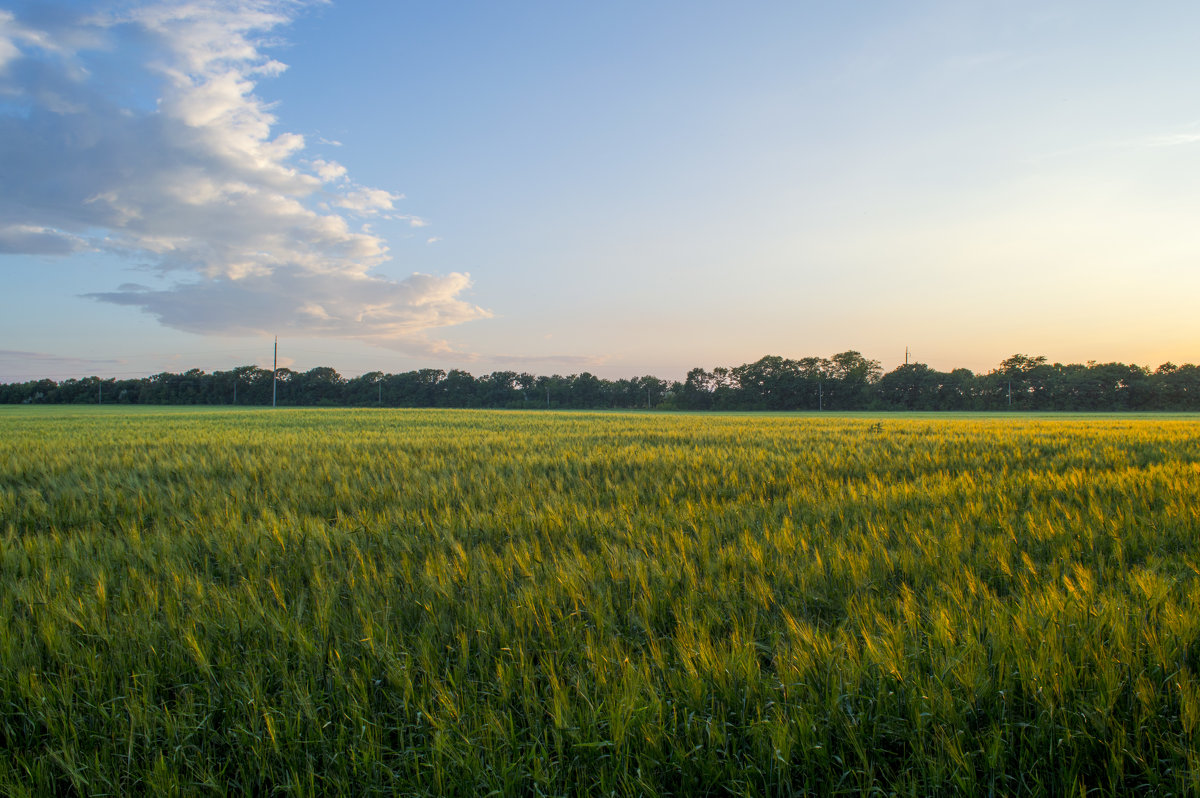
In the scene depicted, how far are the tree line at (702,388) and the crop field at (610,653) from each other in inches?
3735

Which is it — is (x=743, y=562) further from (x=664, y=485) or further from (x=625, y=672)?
(x=664, y=485)

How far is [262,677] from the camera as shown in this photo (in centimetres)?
211

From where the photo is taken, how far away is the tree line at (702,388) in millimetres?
82500

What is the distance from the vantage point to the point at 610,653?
7.39 ft

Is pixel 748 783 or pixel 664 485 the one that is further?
pixel 664 485

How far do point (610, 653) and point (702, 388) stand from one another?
103873mm

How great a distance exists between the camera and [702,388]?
104062 millimetres

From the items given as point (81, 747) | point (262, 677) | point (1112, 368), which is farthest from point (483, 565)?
point (1112, 368)

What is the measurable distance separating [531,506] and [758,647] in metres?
2.97

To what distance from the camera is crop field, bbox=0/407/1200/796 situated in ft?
5.42

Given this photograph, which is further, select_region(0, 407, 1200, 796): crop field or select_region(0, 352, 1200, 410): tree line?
select_region(0, 352, 1200, 410): tree line

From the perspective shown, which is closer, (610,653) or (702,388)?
(610,653)

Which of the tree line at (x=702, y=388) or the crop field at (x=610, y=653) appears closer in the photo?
the crop field at (x=610, y=653)

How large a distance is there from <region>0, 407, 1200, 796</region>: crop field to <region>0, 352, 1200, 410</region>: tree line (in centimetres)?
9488
